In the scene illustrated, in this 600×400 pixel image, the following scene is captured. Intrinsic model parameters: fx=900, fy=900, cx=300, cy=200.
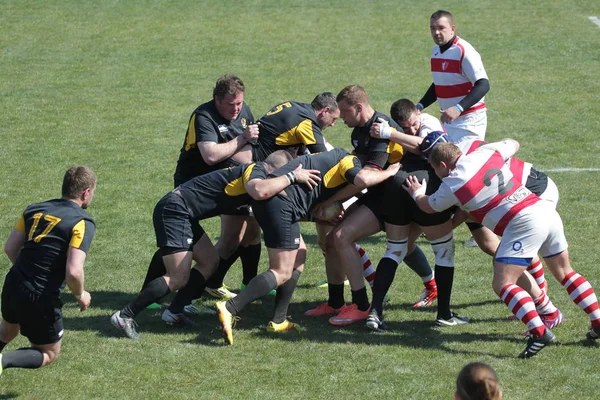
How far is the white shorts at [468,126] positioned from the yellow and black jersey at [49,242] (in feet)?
16.2

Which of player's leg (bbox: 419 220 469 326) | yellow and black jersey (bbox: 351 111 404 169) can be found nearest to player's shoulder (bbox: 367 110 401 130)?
yellow and black jersey (bbox: 351 111 404 169)

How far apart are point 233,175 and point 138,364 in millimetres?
1801

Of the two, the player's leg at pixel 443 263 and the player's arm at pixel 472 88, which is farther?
the player's arm at pixel 472 88

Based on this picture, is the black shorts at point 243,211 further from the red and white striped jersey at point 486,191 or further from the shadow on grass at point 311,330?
the red and white striped jersey at point 486,191

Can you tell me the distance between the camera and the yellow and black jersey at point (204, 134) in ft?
27.0

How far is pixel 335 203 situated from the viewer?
25.9 feet

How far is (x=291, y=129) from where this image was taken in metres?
8.27

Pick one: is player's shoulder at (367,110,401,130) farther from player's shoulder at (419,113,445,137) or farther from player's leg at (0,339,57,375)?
player's leg at (0,339,57,375)

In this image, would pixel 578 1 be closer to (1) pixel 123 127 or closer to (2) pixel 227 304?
(1) pixel 123 127

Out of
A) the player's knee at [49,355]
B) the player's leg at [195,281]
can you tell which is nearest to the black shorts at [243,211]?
the player's leg at [195,281]

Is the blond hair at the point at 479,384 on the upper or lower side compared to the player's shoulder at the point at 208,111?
lower

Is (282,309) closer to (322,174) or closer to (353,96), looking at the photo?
(322,174)

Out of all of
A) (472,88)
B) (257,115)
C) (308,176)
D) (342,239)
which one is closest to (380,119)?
(308,176)

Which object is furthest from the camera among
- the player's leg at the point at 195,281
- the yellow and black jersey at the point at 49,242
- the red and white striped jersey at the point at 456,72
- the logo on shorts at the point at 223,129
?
the red and white striped jersey at the point at 456,72
